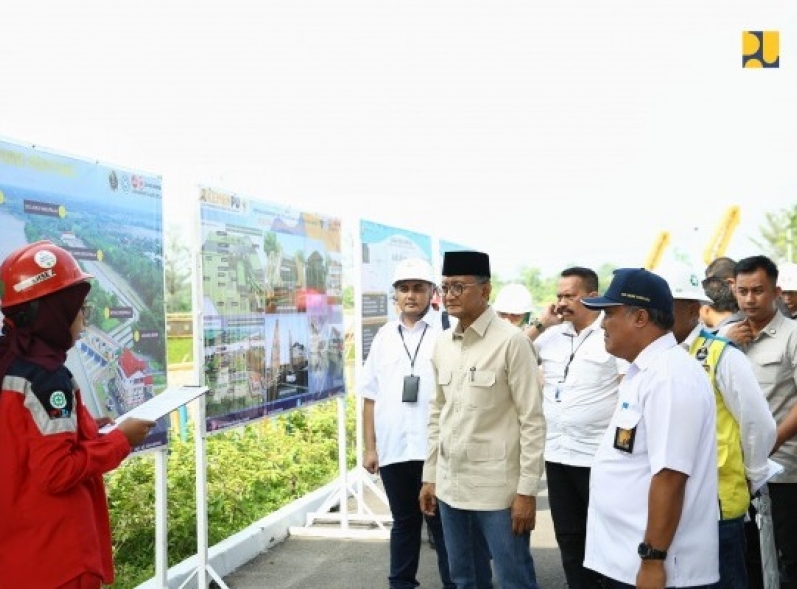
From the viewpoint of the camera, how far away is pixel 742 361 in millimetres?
3387

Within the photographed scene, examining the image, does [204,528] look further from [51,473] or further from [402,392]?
[51,473]

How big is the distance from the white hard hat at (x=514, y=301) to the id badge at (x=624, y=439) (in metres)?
3.83

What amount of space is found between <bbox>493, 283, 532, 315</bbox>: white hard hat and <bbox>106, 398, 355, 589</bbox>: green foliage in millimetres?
2535

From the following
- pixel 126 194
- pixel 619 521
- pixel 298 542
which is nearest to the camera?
pixel 619 521

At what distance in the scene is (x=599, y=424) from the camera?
4.73 metres

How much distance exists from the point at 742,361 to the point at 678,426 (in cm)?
90

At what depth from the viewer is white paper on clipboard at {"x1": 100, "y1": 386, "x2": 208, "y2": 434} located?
298cm

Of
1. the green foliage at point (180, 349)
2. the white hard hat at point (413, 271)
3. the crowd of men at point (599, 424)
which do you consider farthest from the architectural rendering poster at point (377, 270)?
the green foliage at point (180, 349)

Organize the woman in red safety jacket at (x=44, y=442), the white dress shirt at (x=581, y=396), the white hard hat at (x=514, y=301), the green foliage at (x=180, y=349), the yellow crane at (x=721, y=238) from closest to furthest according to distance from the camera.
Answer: the woman in red safety jacket at (x=44, y=442), the white dress shirt at (x=581, y=396), the white hard hat at (x=514, y=301), the green foliage at (x=180, y=349), the yellow crane at (x=721, y=238)

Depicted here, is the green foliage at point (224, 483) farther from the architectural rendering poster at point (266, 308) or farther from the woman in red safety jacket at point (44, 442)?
the woman in red safety jacket at point (44, 442)

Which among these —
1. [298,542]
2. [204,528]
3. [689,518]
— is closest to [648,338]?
[689,518]

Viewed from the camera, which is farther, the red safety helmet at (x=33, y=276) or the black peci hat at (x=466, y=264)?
the black peci hat at (x=466, y=264)

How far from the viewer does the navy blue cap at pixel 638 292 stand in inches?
113

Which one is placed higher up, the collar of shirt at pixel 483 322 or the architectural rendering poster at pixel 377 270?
the architectural rendering poster at pixel 377 270
